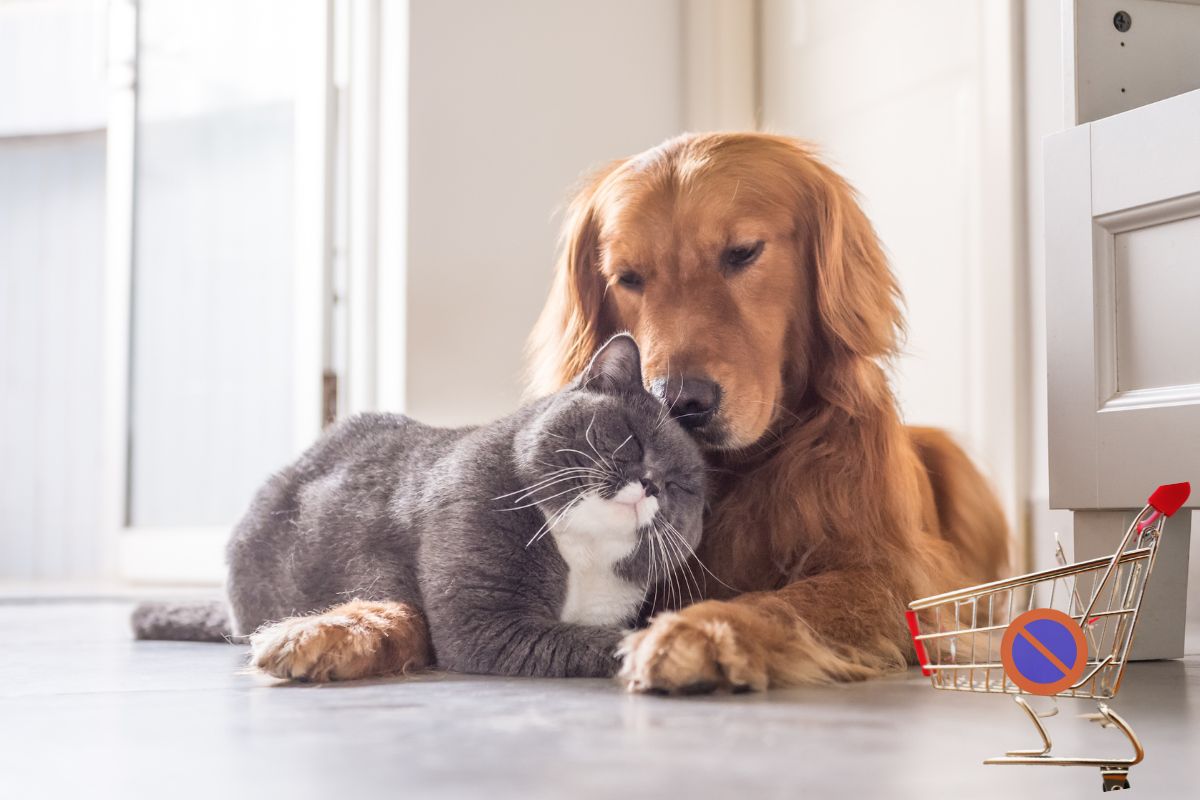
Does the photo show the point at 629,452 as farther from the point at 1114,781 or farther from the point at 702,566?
the point at 1114,781

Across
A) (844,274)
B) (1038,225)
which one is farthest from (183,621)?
(1038,225)

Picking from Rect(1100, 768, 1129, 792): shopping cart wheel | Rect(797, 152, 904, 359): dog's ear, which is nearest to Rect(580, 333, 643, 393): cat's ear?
Rect(797, 152, 904, 359): dog's ear

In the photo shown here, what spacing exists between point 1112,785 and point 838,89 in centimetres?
226

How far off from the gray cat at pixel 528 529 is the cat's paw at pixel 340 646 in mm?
37

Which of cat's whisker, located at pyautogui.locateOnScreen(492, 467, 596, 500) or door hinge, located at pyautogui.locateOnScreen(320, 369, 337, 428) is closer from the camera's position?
cat's whisker, located at pyautogui.locateOnScreen(492, 467, 596, 500)

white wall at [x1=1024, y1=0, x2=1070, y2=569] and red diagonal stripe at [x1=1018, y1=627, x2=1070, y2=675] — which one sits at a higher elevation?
white wall at [x1=1024, y1=0, x2=1070, y2=569]

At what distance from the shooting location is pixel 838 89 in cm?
271

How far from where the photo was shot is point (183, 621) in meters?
1.65

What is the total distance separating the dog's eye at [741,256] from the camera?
4.54 ft

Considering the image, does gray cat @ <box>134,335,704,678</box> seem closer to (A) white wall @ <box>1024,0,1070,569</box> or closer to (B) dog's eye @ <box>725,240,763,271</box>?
(B) dog's eye @ <box>725,240,763,271</box>

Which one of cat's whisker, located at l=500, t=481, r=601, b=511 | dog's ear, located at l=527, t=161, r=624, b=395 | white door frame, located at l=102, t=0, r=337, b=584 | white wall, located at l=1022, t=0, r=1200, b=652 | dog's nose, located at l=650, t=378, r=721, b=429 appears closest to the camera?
cat's whisker, located at l=500, t=481, r=601, b=511

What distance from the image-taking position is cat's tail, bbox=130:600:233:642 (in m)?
1.61

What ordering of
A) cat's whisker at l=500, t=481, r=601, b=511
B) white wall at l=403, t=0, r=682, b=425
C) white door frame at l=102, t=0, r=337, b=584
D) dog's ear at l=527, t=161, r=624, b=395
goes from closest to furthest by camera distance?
cat's whisker at l=500, t=481, r=601, b=511, dog's ear at l=527, t=161, r=624, b=395, white wall at l=403, t=0, r=682, b=425, white door frame at l=102, t=0, r=337, b=584

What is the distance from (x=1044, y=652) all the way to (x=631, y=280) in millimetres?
803
